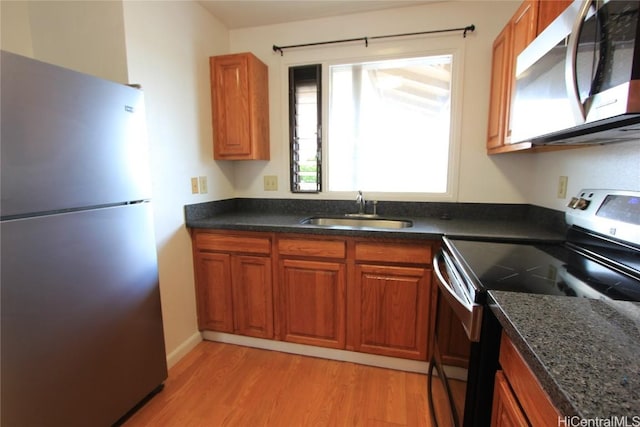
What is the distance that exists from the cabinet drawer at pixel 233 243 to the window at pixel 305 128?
2.28ft

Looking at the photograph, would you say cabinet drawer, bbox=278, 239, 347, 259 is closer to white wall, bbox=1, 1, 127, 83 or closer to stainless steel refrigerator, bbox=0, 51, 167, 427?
stainless steel refrigerator, bbox=0, 51, 167, 427

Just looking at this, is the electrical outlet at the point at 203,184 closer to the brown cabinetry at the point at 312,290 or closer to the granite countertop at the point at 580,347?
the brown cabinetry at the point at 312,290

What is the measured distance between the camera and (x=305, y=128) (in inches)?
96.8

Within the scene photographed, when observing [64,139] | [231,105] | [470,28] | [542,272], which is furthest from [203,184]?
[470,28]

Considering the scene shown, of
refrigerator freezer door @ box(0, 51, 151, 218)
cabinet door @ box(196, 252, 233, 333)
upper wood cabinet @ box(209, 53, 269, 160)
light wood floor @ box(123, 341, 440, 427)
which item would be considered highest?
upper wood cabinet @ box(209, 53, 269, 160)

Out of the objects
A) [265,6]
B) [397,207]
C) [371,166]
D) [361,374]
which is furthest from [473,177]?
[265,6]

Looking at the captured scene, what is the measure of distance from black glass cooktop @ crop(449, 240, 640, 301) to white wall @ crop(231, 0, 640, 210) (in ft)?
2.08

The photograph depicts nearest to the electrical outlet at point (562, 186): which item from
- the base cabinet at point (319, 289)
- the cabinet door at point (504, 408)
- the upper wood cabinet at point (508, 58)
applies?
the upper wood cabinet at point (508, 58)

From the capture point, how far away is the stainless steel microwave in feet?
2.39

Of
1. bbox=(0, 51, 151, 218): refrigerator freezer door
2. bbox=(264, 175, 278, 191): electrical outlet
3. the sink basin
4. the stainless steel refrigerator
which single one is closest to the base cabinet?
the sink basin

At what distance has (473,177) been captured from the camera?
2.17 metres

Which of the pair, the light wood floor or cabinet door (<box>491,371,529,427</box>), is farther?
the light wood floor

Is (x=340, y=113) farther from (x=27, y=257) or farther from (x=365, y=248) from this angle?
(x=27, y=257)

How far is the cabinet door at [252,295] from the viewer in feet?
6.57
